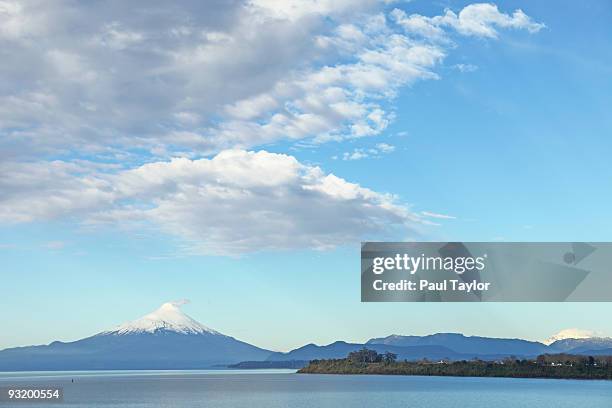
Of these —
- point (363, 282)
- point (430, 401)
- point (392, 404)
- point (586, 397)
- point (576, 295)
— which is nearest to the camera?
point (363, 282)

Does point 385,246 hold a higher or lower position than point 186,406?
higher

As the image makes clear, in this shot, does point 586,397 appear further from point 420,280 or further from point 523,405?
point 420,280

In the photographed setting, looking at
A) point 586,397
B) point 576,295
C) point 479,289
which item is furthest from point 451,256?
point 586,397

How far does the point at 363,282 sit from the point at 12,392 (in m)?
142

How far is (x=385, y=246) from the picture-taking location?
195ft

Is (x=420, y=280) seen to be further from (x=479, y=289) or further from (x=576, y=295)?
(x=576, y=295)

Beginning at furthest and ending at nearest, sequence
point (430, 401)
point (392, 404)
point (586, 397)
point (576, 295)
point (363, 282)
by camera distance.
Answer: point (586, 397), point (430, 401), point (392, 404), point (576, 295), point (363, 282)

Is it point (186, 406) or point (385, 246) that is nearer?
point (385, 246)

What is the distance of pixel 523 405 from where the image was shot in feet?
458

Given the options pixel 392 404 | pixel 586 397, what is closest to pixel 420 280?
pixel 392 404

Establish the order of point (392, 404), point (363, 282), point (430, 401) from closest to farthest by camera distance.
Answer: point (363, 282) → point (392, 404) → point (430, 401)

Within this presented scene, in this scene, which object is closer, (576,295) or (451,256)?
(451,256)

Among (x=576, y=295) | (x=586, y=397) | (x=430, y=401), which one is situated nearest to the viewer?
(x=576, y=295)

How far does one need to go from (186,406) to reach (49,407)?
2462 centimetres
